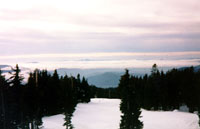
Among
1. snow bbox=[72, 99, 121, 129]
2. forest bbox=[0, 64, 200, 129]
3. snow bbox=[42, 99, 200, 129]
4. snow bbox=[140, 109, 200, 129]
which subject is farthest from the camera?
snow bbox=[72, 99, 121, 129]

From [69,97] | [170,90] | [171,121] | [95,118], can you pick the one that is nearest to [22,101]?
[69,97]

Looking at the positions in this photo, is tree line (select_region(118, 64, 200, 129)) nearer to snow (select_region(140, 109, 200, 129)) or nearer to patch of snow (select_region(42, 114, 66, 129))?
snow (select_region(140, 109, 200, 129))

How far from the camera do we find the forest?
113ft

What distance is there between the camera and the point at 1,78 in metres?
31.4

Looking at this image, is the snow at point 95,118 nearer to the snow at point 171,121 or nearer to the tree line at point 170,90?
the snow at point 171,121

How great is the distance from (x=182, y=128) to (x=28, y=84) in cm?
2959

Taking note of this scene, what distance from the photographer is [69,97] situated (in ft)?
148

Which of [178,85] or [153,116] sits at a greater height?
[178,85]

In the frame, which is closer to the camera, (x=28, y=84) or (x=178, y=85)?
(x=28, y=84)

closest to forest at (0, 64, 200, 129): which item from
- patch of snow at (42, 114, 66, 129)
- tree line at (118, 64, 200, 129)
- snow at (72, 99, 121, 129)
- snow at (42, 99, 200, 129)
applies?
tree line at (118, 64, 200, 129)

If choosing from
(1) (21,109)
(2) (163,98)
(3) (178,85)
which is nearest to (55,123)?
(1) (21,109)

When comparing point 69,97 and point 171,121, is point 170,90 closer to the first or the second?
point 171,121

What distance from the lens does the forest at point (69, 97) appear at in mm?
34562

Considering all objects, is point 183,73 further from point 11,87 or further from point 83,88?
point 11,87
